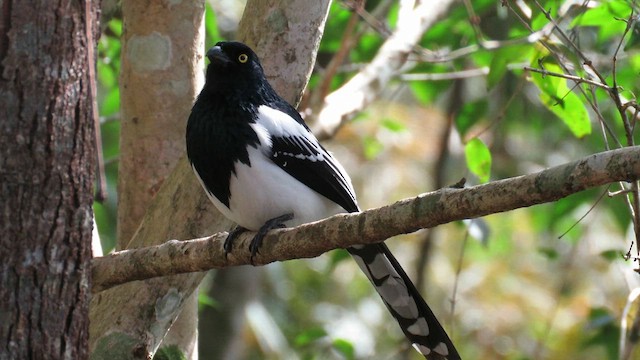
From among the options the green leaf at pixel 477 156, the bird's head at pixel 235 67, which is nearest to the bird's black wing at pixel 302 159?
the bird's head at pixel 235 67

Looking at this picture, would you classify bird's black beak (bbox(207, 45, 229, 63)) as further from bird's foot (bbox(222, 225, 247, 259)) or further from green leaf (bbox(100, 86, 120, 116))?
green leaf (bbox(100, 86, 120, 116))

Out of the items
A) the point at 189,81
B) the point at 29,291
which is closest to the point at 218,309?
the point at 189,81

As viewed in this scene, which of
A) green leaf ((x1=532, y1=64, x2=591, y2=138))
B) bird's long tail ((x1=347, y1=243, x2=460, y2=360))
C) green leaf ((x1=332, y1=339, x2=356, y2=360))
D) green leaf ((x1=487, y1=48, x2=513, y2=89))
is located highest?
green leaf ((x1=487, y1=48, x2=513, y2=89))

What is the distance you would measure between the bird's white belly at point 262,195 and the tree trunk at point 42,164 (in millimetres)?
1145

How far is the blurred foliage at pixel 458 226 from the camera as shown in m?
7.39

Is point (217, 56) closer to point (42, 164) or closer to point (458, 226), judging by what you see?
point (42, 164)

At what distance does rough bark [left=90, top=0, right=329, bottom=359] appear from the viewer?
192 inches

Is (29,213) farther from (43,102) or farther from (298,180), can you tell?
(298,180)

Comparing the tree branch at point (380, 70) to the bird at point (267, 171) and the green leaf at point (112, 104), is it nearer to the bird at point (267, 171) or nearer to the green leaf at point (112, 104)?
the bird at point (267, 171)

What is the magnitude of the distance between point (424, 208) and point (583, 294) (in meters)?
10.4

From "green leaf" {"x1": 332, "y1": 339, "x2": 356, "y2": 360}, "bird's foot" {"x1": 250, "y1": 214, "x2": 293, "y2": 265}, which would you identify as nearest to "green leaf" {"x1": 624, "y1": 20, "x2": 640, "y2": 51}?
"bird's foot" {"x1": 250, "y1": 214, "x2": 293, "y2": 265}

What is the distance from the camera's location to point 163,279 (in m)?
5.03

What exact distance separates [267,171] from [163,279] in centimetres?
87

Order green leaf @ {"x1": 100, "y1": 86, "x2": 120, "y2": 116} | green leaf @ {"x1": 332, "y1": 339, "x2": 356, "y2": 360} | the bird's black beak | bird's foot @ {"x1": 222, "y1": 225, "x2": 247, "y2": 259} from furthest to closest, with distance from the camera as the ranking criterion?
green leaf @ {"x1": 100, "y1": 86, "x2": 120, "y2": 116} → green leaf @ {"x1": 332, "y1": 339, "x2": 356, "y2": 360} → the bird's black beak → bird's foot @ {"x1": 222, "y1": 225, "x2": 247, "y2": 259}
